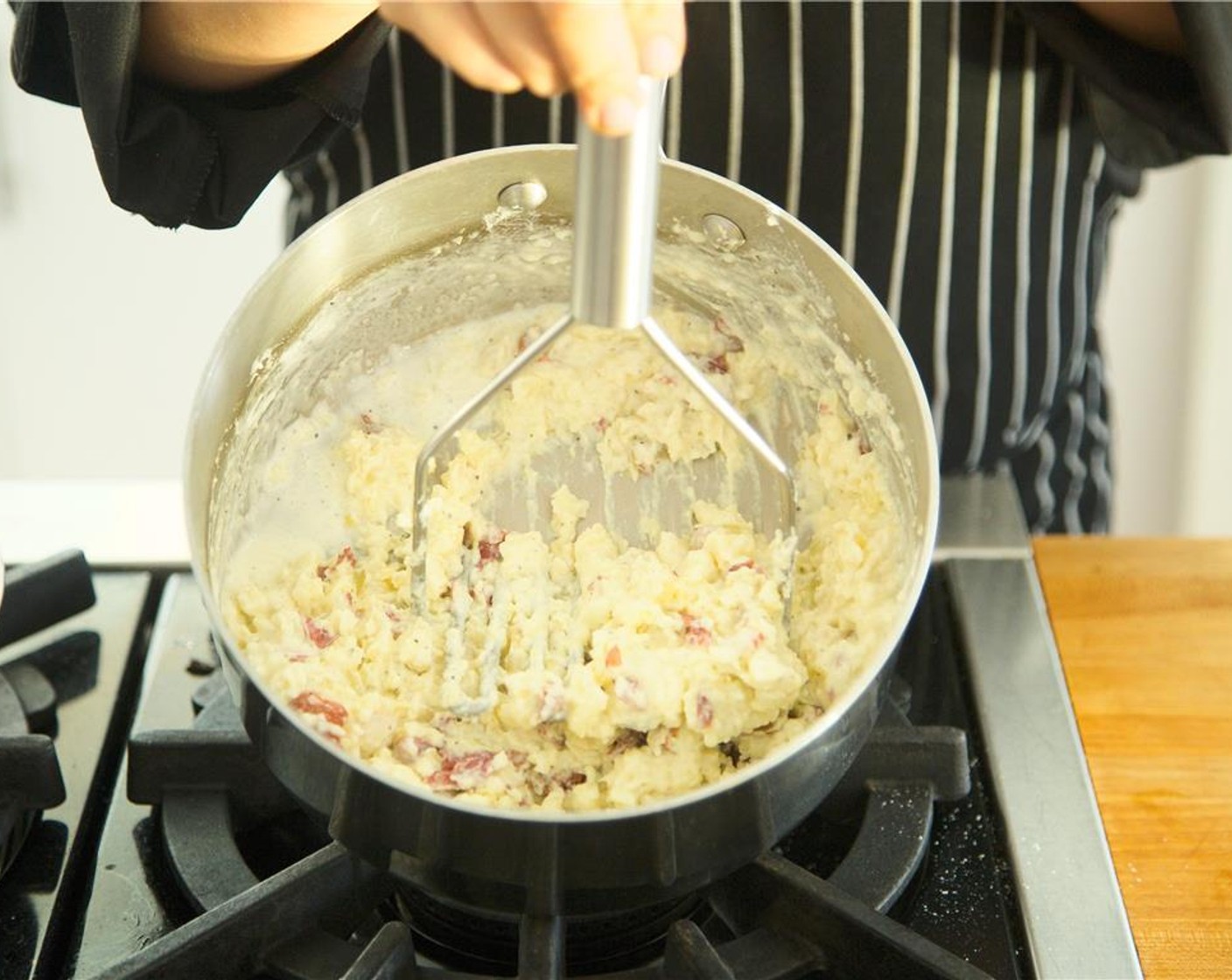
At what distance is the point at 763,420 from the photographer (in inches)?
31.4

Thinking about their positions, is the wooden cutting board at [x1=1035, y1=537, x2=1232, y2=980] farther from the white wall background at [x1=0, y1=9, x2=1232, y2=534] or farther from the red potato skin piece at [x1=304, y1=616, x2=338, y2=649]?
the white wall background at [x1=0, y1=9, x2=1232, y2=534]

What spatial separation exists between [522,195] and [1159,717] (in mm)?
414

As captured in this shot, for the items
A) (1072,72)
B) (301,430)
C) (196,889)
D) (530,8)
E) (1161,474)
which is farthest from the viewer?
(1161,474)

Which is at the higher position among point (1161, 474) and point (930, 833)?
point (930, 833)

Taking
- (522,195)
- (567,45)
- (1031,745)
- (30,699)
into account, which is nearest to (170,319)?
(30,699)

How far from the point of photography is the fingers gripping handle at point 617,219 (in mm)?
505

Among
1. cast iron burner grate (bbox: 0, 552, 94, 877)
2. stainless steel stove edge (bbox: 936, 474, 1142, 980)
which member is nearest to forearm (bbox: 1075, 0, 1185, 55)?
stainless steel stove edge (bbox: 936, 474, 1142, 980)

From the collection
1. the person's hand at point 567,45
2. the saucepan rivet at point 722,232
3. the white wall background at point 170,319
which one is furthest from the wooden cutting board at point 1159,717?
the white wall background at point 170,319

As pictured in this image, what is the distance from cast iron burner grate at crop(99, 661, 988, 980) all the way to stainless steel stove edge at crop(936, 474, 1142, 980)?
1.7 inches

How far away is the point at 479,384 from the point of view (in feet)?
2.63

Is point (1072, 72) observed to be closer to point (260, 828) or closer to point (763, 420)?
point (763, 420)

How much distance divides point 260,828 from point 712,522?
0.27m

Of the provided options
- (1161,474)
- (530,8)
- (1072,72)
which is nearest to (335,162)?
(1072,72)

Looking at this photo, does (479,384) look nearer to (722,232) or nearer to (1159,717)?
(722,232)
